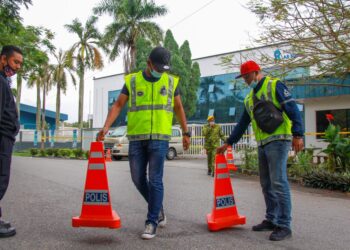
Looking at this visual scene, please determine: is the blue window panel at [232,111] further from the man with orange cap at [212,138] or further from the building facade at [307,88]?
the man with orange cap at [212,138]

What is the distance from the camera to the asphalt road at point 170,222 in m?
3.94

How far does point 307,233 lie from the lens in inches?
179

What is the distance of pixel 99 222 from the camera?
4.22 meters

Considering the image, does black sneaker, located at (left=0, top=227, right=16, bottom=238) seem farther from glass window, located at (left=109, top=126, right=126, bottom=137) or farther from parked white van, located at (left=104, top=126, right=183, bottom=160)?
glass window, located at (left=109, top=126, right=126, bottom=137)

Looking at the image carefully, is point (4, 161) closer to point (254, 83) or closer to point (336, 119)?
point (254, 83)

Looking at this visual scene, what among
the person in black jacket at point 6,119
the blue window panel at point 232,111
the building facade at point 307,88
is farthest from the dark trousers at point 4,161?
the blue window panel at point 232,111

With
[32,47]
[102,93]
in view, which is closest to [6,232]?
[32,47]

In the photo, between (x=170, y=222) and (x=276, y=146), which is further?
(x=170, y=222)

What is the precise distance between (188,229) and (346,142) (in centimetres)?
630

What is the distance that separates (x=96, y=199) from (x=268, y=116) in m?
2.05

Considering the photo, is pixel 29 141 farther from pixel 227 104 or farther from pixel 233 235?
pixel 233 235

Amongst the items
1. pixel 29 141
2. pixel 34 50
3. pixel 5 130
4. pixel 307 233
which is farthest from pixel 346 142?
pixel 29 141

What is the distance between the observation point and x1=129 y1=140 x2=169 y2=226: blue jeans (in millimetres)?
4266

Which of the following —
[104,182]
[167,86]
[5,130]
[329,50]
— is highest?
[329,50]
